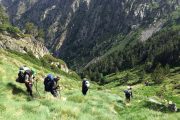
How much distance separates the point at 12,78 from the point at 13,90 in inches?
193

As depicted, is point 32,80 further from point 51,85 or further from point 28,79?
point 51,85

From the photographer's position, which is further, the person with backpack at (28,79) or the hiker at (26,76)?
the hiker at (26,76)

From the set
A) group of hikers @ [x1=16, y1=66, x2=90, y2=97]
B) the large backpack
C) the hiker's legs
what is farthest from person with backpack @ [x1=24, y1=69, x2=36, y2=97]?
the hiker's legs

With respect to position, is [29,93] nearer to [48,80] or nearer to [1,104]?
[48,80]

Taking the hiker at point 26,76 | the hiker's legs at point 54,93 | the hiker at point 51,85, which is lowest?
the hiker's legs at point 54,93

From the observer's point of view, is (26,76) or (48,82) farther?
(48,82)

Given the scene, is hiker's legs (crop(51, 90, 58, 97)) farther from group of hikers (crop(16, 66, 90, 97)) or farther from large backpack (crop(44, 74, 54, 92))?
large backpack (crop(44, 74, 54, 92))

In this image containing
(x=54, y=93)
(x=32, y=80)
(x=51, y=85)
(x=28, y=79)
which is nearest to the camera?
(x=28, y=79)

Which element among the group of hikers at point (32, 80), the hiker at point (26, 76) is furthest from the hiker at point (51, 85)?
the hiker at point (26, 76)

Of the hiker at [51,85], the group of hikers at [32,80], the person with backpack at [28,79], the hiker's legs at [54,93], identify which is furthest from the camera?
the hiker at [51,85]

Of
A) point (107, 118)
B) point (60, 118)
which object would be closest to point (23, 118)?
point (60, 118)

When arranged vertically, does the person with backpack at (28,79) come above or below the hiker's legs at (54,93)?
above

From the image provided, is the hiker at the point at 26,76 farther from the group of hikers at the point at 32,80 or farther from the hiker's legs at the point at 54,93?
the hiker's legs at the point at 54,93

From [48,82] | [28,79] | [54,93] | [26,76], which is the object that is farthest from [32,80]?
[54,93]
